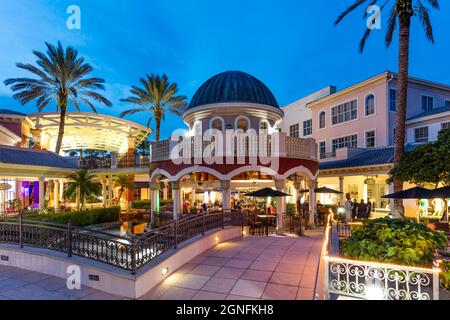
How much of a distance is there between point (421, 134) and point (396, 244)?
21216 mm

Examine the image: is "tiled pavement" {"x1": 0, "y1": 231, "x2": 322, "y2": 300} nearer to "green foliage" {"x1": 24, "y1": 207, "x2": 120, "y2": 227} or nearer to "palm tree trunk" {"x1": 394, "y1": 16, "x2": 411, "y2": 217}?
"palm tree trunk" {"x1": 394, "y1": 16, "x2": 411, "y2": 217}

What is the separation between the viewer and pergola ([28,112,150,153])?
2508 cm

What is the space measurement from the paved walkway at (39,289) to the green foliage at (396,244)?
649 cm

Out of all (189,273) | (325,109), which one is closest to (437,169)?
(189,273)

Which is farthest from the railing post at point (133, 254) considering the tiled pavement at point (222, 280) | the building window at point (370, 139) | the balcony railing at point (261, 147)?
the building window at point (370, 139)

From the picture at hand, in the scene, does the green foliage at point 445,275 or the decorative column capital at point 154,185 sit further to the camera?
the decorative column capital at point 154,185

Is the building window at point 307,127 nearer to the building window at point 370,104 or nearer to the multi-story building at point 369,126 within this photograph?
the multi-story building at point 369,126

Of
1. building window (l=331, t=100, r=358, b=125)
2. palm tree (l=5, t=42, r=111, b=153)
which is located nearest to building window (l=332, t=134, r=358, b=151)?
building window (l=331, t=100, r=358, b=125)

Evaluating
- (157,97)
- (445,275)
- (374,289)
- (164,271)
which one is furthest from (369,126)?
(164,271)

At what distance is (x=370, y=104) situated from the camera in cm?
2700

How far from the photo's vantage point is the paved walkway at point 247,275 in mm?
7473

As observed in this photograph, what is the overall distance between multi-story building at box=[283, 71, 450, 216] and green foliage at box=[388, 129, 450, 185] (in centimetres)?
741

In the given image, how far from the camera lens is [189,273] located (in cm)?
921
